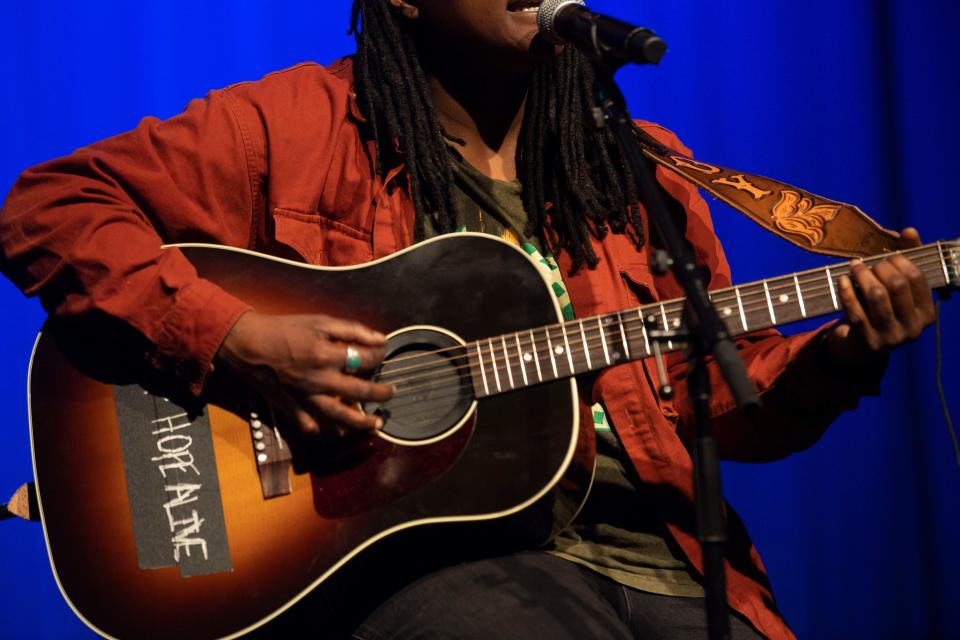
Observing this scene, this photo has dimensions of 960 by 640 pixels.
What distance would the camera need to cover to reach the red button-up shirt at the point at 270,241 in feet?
5.58

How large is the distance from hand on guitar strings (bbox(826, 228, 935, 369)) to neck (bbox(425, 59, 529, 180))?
0.83 meters

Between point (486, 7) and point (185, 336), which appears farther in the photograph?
point (486, 7)

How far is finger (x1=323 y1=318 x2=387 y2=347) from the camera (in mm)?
1622

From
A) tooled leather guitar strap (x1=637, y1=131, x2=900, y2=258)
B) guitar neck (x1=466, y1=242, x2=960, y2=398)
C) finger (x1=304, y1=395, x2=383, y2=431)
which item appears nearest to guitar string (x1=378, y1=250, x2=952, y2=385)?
guitar neck (x1=466, y1=242, x2=960, y2=398)

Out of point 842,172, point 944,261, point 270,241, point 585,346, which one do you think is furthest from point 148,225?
point 842,172

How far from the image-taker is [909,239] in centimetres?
174

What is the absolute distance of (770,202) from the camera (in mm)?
2016

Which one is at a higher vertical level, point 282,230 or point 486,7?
point 486,7

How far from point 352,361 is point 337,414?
0.09 meters

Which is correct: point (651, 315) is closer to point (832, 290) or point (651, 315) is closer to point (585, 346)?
point (585, 346)

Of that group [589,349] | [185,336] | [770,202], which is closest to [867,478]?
[770,202]

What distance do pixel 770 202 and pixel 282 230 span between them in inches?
39.7

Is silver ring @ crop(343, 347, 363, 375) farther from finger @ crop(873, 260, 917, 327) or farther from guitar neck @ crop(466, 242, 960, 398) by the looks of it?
finger @ crop(873, 260, 917, 327)

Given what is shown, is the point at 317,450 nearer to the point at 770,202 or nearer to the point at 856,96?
the point at 770,202
